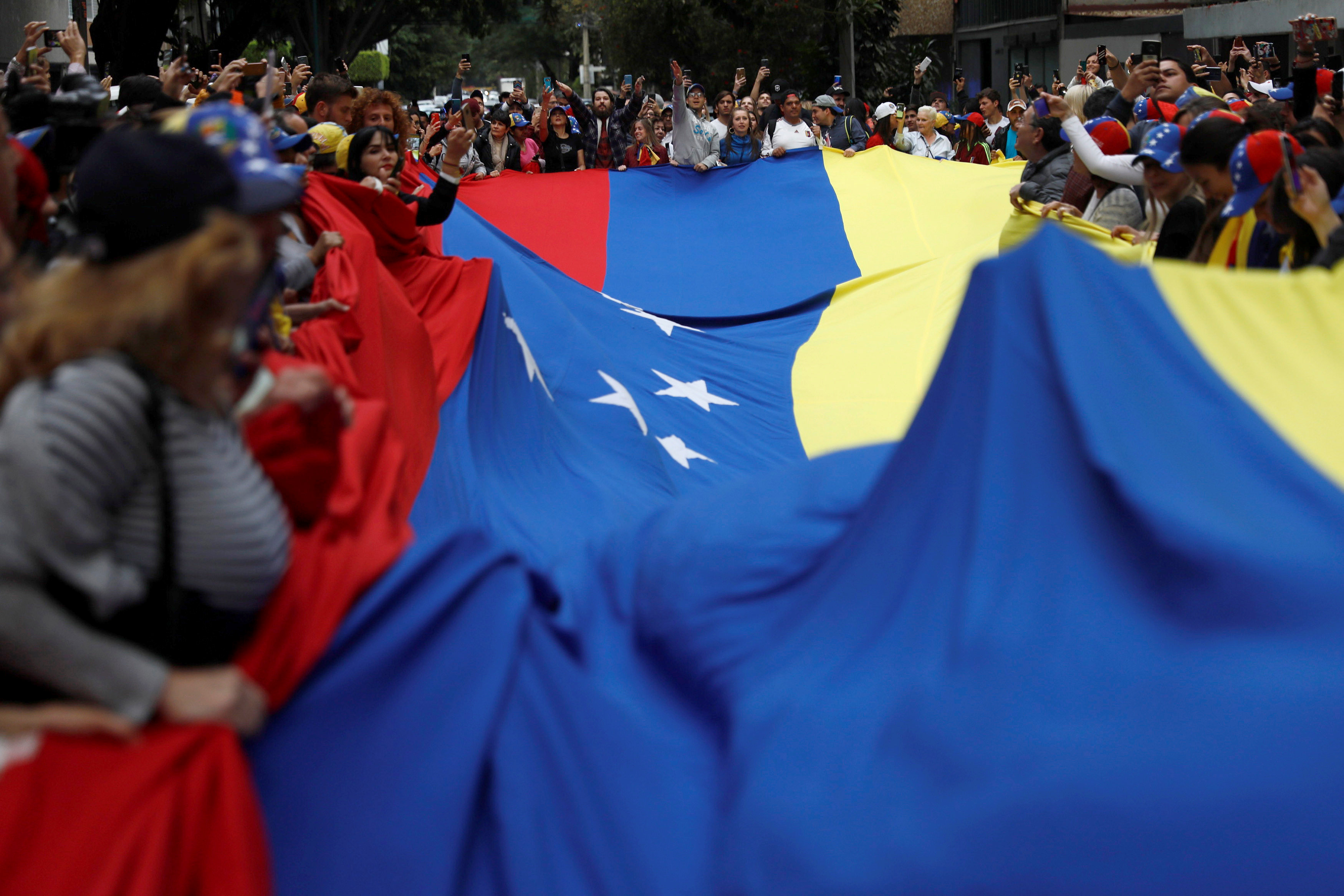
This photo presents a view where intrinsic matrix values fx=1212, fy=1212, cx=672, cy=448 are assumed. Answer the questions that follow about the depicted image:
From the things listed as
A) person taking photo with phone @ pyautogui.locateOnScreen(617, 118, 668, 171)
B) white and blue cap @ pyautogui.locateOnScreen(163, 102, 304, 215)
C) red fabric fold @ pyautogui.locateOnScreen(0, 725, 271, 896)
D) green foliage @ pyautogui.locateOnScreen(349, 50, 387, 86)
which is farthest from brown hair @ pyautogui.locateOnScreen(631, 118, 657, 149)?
green foliage @ pyautogui.locateOnScreen(349, 50, 387, 86)

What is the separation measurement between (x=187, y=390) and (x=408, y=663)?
1.83 feet

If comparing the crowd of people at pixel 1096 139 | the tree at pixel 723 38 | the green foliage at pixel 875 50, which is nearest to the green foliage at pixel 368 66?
the tree at pixel 723 38

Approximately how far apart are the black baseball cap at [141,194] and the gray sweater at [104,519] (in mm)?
176

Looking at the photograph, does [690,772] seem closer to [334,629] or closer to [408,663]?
[408,663]

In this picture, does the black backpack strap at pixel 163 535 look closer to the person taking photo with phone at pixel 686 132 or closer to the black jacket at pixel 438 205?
the black jacket at pixel 438 205

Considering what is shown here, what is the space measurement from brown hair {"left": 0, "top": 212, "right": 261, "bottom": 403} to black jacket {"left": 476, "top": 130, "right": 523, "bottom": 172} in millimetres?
9078

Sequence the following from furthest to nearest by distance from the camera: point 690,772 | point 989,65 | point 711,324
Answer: point 989,65, point 711,324, point 690,772

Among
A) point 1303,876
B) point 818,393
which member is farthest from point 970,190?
point 1303,876

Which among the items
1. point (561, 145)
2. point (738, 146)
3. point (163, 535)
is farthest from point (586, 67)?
point (163, 535)

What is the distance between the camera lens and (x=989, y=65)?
1367 inches

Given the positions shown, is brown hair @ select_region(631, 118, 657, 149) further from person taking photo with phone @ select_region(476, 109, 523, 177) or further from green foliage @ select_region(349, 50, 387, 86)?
green foliage @ select_region(349, 50, 387, 86)

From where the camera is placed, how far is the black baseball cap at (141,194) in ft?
5.21

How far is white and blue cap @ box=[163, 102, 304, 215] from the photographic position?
1785 millimetres

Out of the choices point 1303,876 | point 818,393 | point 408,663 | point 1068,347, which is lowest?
point 818,393
